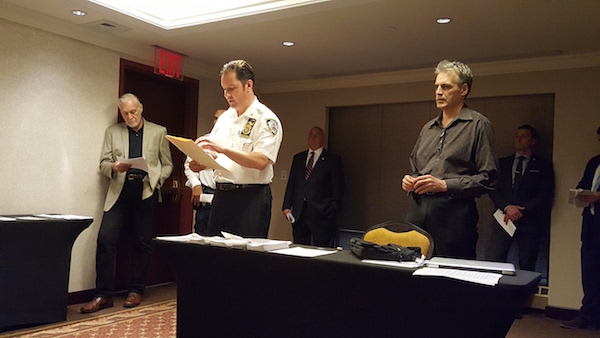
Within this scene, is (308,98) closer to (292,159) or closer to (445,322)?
(292,159)

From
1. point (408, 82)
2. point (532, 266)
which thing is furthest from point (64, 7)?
point (532, 266)

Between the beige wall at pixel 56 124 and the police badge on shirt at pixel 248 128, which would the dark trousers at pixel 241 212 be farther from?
the beige wall at pixel 56 124

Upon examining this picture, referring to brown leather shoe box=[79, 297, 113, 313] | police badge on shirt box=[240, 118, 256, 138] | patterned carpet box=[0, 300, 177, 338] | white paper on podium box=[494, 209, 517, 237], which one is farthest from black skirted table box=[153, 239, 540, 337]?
Result: white paper on podium box=[494, 209, 517, 237]

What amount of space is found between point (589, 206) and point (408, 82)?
2001mm

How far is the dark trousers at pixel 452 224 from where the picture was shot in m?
2.23

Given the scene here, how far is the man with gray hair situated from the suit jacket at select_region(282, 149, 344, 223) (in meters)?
2.60

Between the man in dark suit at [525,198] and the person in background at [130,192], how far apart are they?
2.88 meters

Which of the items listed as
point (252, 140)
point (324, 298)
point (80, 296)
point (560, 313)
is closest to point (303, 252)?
point (324, 298)

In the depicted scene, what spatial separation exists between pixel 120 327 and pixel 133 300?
64 cm

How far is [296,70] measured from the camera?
5.16 meters

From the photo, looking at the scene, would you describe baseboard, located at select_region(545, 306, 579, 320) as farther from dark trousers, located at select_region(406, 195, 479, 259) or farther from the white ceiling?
dark trousers, located at select_region(406, 195, 479, 259)

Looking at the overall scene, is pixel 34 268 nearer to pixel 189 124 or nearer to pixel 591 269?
pixel 189 124

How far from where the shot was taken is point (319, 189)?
16.4ft

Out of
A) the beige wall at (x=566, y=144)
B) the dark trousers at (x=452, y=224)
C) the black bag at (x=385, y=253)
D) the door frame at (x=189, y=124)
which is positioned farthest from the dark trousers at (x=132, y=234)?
the beige wall at (x=566, y=144)
